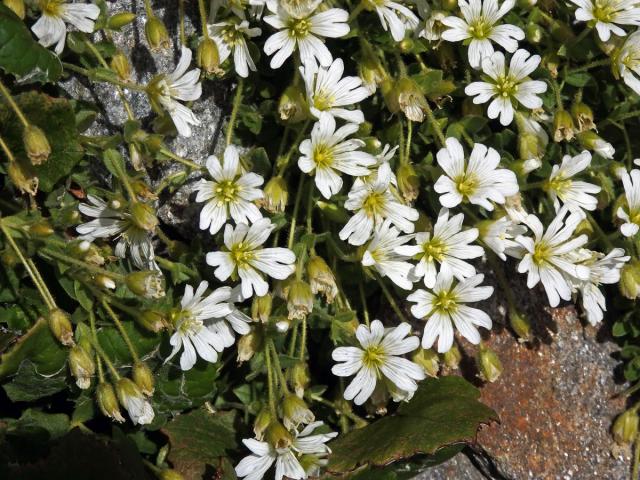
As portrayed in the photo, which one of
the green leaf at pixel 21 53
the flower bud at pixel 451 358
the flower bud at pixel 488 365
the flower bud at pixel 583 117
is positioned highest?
the green leaf at pixel 21 53

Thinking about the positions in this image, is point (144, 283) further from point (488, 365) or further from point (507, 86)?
point (507, 86)

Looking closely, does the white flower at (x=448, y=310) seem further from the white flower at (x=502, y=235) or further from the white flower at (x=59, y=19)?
the white flower at (x=59, y=19)

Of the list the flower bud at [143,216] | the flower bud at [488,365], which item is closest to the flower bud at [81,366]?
the flower bud at [143,216]

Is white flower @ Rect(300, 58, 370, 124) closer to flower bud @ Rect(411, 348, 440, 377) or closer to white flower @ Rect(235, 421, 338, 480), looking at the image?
flower bud @ Rect(411, 348, 440, 377)

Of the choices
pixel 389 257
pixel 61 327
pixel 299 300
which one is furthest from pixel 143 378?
pixel 389 257

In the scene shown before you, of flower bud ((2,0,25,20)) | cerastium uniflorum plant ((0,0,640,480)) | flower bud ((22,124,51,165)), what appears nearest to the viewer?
flower bud ((22,124,51,165))

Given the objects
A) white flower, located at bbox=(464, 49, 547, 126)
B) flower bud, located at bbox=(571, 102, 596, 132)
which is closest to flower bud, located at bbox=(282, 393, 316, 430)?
white flower, located at bbox=(464, 49, 547, 126)

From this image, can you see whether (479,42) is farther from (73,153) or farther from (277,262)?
(73,153)
